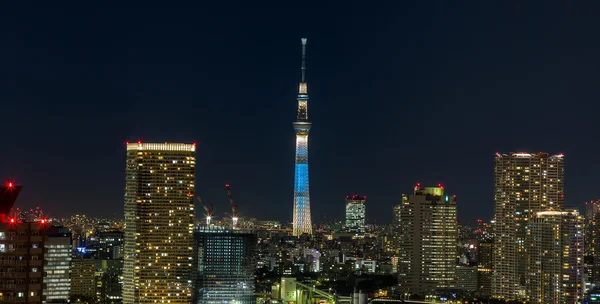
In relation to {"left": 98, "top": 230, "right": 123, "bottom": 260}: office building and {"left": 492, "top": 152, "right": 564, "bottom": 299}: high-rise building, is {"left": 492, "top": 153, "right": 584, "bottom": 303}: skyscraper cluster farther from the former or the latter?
{"left": 98, "top": 230, "right": 123, "bottom": 260}: office building

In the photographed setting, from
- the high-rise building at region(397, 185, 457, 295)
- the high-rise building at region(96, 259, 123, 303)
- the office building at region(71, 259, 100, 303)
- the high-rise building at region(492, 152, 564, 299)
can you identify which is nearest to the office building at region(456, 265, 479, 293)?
the high-rise building at region(397, 185, 457, 295)

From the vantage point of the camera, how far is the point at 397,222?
50.1 m

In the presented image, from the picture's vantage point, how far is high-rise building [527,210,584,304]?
3475cm

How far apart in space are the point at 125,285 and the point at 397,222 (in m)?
17.4

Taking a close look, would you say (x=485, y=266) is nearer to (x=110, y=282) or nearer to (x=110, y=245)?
(x=110, y=282)

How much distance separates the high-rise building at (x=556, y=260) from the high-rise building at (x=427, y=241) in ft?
21.3

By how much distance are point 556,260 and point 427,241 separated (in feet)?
34.2

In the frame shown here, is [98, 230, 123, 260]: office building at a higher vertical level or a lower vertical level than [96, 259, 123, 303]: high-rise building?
higher

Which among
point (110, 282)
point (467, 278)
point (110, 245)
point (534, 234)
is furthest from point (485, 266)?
point (110, 245)

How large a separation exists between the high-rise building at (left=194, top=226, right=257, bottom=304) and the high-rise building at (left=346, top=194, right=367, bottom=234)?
3617cm

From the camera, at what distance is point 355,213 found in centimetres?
7638

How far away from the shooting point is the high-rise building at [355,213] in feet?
249

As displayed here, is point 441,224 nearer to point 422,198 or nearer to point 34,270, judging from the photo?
point 422,198

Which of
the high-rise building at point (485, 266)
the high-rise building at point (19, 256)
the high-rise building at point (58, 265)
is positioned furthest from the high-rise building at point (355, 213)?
the high-rise building at point (19, 256)
